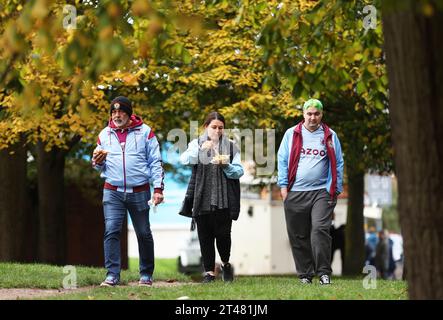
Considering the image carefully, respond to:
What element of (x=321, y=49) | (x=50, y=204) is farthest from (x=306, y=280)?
(x=50, y=204)

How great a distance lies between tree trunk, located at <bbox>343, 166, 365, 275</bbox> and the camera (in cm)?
2961

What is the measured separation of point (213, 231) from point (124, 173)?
161 centimetres

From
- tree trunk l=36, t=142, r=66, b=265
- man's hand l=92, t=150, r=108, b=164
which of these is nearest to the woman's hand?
man's hand l=92, t=150, r=108, b=164

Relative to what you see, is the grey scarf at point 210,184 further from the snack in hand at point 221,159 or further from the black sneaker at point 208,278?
the black sneaker at point 208,278

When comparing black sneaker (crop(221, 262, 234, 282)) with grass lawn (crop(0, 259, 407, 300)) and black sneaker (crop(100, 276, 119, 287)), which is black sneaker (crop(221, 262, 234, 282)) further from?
black sneaker (crop(100, 276, 119, 287))

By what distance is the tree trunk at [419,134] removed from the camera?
6.93 meters

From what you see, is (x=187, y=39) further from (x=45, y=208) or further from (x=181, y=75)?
(x=45, y=208)

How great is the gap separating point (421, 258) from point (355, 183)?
22420 mm

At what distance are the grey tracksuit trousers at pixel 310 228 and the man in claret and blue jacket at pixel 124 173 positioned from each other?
159 centimetres

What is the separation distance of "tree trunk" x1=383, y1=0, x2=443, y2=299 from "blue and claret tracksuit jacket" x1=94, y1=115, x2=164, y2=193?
4894 mm

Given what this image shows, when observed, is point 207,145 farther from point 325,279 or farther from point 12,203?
point 12,203

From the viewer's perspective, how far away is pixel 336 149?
1233 centimetres

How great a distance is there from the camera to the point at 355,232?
98.2ft

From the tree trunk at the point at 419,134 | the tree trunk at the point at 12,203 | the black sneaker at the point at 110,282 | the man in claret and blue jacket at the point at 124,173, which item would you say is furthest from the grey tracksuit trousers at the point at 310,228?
the tree trunk at the point at 12,203
